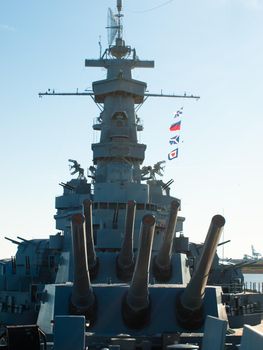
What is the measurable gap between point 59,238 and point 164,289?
25.6 ft

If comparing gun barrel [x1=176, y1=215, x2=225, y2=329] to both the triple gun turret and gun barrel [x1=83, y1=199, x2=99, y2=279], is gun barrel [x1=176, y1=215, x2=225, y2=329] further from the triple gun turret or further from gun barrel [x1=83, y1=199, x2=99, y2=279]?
gun barrel [x1=83, y1=199, x2=99, y2=279]

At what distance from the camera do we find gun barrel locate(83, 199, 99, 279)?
355 inches

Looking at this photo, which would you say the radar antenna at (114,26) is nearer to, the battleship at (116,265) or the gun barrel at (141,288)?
the battleship at (116,265)

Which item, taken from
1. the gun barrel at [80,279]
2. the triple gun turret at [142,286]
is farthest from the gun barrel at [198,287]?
the gun barrel at [80,279]

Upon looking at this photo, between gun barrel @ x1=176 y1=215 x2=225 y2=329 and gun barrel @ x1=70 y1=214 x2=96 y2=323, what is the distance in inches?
40.2

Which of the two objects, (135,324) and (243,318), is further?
(243,318)

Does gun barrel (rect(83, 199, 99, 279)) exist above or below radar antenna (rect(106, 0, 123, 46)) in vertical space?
below

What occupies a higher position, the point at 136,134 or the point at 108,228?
the point at 136,134

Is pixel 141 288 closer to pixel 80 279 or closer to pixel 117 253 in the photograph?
pixel 80 279

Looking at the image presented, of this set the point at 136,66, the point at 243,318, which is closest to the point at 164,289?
the point at 243,318

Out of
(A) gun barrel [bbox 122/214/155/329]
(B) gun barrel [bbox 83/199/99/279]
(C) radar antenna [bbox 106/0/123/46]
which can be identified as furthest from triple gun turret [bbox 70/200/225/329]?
(C) radar antenna [bbox 106/0/123/46]

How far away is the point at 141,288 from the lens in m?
6.75

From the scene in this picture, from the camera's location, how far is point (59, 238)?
14914 mm

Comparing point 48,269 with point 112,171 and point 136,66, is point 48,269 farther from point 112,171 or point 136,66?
point 136,66
